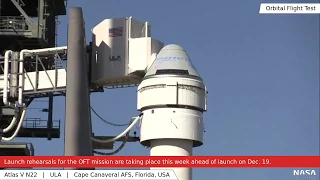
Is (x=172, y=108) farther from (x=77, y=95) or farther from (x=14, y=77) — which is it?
(x=14, y=77)

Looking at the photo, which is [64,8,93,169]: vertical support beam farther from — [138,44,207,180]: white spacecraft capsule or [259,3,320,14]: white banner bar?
[259,3,320,14]: white banner bar

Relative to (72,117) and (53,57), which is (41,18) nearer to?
(53,57)

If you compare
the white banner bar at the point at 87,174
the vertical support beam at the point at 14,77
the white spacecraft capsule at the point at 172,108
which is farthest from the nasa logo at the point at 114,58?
the white banner bar at the point at 87,174

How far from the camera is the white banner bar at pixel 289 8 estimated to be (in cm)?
3225

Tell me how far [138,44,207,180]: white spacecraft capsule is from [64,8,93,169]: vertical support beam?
3572 mm

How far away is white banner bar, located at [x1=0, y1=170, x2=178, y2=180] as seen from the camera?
95.0 feet

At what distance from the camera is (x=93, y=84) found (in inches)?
2030

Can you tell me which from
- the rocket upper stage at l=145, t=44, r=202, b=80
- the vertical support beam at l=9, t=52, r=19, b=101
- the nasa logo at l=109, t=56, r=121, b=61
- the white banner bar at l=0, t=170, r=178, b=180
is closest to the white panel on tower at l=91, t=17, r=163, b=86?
the nasa logo at l=109, t=56, r=121, b=61

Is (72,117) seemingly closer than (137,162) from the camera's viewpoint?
No

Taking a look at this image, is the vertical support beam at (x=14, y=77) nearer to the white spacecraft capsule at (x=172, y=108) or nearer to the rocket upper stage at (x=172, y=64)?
the white spacecraft capsule at (x=172, y=108)

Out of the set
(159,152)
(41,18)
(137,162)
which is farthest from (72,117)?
(137,162)

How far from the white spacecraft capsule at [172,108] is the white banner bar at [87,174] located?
14956 millimetres

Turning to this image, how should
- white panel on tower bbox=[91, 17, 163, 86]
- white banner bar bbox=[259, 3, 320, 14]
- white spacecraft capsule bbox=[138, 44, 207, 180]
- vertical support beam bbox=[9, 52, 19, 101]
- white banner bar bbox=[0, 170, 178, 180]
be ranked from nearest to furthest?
white banner bar bbox=[0, 170, 178, 180] < white banner bar bbox=[259, 3, 320, 14] < white spacecraft capsule bbox=[138, 44, 207, 180] < white panel on tower bbox=[91, 17, 163, 86] < vertical support beam bbox=[9, 52, 19, 101]

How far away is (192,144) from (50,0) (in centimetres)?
1610
